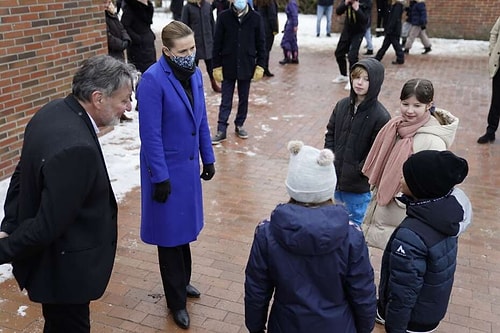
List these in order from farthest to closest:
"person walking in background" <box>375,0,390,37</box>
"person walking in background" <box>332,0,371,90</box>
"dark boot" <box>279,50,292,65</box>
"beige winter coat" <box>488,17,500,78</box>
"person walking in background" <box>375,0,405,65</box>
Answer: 1. "person walking in background" <box>375,0,390,37</box>
2. "dark boot" <box>279,50,292,65</box>
3. "person walking in background" <box>375,0,405,65</box>
4. "person walking in background" <box>332,0,371,90</box>
5. "beige winter coat" <box>488,17,500,78</box>

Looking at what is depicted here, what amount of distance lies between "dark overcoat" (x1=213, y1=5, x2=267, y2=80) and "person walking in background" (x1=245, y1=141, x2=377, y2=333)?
4788 mm

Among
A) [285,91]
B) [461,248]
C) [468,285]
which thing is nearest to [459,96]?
[285,91]

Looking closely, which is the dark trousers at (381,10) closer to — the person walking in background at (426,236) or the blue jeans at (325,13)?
the blue jeans at (325,13)

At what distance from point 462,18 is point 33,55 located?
42.5ft

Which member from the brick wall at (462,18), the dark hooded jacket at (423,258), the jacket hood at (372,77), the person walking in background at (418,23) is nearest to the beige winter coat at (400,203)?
the jacket hood at (372,77)

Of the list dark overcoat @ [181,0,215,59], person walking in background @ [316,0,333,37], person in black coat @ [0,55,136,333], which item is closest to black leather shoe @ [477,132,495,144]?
dark overcoat @ [181,0,215,59]

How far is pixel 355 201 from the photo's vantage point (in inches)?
151

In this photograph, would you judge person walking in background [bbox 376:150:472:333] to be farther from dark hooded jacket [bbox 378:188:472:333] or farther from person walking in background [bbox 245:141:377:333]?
person walking in background [bbox 245:141:377:333]

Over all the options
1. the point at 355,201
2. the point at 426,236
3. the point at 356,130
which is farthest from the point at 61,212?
the point at 355,201

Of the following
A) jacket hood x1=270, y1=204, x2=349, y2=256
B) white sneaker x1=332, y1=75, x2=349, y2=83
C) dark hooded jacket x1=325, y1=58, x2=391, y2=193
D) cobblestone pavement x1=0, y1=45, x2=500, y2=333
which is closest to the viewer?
jacket hood x1=270, y1=204, x2=349, y2=256

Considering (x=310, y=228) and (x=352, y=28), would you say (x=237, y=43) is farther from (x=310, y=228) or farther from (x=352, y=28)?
(x=310, y=228)

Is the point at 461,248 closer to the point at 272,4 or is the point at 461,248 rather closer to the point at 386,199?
the point at 386,199

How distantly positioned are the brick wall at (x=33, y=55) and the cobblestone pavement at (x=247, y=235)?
1472 millimetres

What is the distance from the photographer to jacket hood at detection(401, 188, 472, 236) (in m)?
2.43
